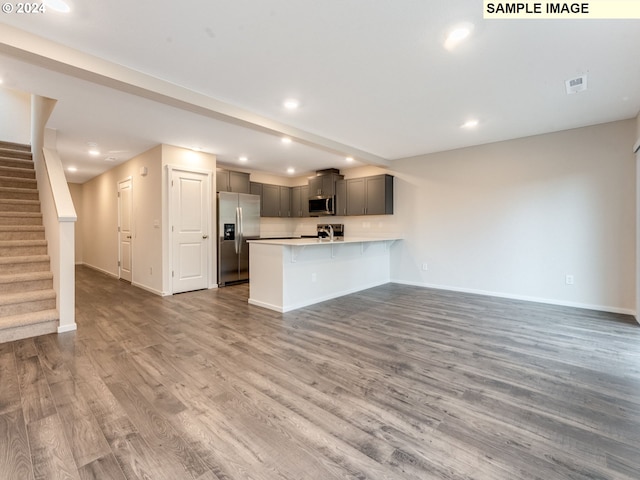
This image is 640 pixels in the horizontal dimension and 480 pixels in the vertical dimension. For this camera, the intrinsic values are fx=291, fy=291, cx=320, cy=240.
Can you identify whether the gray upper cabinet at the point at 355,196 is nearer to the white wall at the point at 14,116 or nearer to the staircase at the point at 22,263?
the staircase at the point at 22,263

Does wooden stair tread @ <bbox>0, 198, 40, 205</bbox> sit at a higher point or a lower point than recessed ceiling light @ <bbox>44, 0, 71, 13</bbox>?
lower

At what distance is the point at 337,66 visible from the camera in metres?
2.63

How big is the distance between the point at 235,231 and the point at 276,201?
5.91 feet

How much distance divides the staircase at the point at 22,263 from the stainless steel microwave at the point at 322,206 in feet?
16.2

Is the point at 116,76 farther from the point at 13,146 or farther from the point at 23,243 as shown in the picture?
the point at 13,146

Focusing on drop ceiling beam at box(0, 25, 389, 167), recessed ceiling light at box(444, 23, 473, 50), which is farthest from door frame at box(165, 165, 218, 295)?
recessed ceiling light at box(444, 23, 473, 50)

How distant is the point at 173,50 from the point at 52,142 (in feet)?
10.6

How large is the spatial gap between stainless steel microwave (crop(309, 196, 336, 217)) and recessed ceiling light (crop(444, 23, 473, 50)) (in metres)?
4.60

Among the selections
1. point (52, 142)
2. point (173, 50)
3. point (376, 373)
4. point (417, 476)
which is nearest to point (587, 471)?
point (417, 476)

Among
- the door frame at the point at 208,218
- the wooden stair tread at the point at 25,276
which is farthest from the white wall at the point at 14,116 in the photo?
the wooden stair tread at the point at 25,276

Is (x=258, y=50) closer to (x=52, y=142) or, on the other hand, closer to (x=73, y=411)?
(x=73, y=411)

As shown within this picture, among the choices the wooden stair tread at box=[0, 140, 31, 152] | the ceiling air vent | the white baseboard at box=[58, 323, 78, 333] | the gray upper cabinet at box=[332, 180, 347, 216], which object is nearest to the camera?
the ceiling air vent

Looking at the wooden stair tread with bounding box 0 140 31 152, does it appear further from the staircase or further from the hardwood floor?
the hardwood floor

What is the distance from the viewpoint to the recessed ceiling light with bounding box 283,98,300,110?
3332 millimetres
